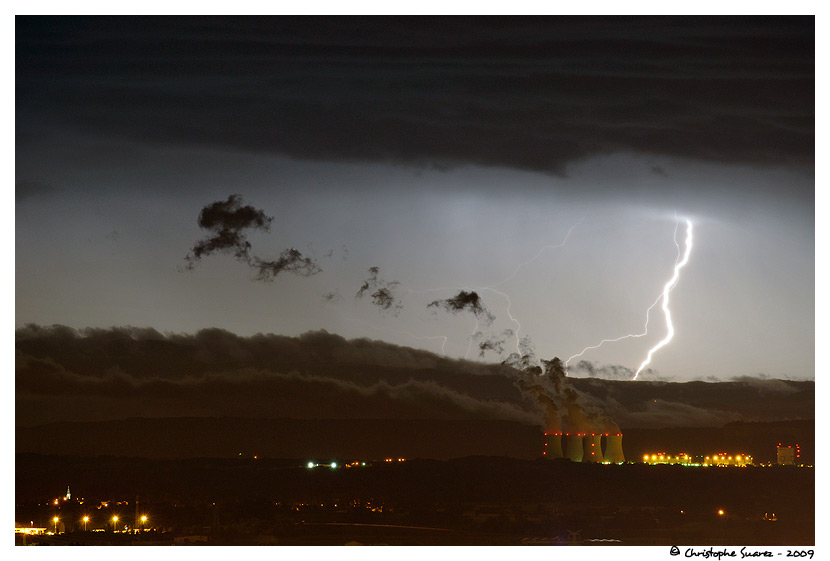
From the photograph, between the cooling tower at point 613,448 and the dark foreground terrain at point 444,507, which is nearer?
the dark foreground terrain at point 444,507

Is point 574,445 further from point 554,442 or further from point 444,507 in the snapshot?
point 444,507

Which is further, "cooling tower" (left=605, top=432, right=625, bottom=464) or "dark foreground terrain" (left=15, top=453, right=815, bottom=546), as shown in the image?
"cooling tower" (left=605, top=432, right=625, bottom=464)

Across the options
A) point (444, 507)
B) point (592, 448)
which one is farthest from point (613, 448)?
point (444, 507)
